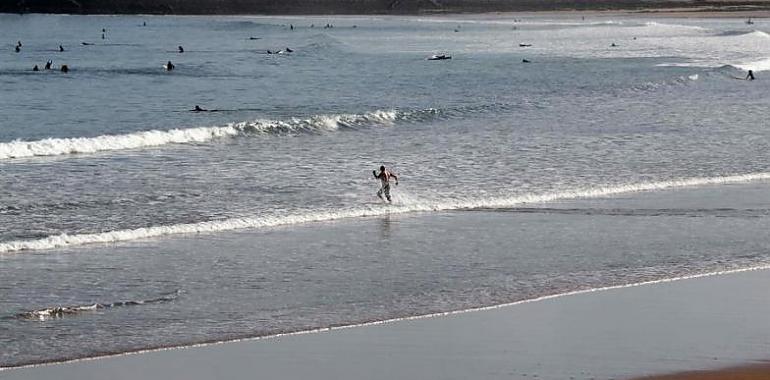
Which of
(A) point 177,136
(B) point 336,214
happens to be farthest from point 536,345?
(A) point 177,136

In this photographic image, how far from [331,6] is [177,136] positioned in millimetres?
131627

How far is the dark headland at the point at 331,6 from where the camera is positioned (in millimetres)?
158375

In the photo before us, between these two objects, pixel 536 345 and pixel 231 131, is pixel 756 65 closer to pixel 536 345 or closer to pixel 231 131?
pixel 231 131

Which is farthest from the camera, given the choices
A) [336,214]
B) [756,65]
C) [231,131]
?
[756,65]

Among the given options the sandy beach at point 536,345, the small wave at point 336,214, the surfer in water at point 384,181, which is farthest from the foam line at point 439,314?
the surfer in water at point 384,181

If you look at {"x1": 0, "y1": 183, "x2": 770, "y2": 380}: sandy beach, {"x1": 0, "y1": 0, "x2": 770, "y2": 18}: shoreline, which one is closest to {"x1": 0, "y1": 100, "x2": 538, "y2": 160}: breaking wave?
{"x1": 0, "y1": 183, "x2": 770, "y2": 380}: sandy beach

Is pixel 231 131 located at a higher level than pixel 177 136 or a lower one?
lower

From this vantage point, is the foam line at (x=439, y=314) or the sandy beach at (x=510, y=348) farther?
the foam line at (x=439, y=314)

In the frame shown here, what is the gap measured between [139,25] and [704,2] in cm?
7852

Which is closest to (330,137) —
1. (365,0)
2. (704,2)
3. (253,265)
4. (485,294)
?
(253,265)

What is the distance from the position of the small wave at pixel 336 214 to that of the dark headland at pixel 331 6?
444 feet

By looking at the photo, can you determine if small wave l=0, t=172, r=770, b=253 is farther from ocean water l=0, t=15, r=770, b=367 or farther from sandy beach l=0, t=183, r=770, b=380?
sandy beach l=0, t=183, r=770, b=380

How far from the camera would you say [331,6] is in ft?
536

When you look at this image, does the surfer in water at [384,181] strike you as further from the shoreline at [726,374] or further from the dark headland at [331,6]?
the dark headland at [331,6]
